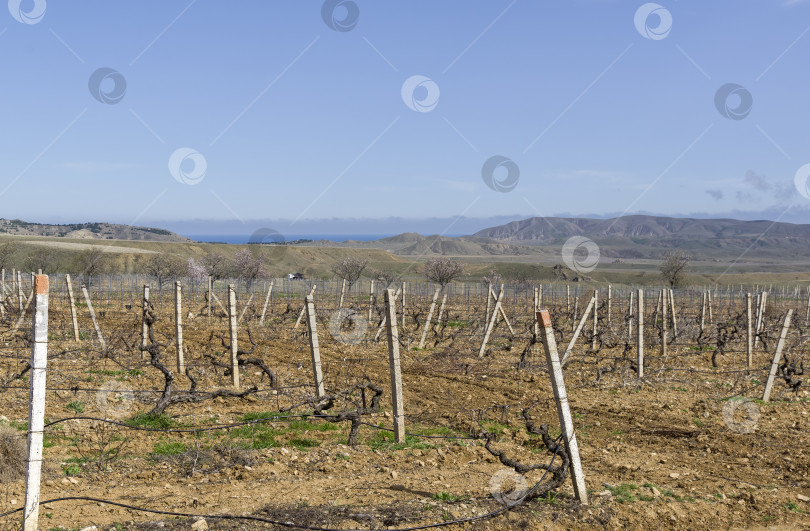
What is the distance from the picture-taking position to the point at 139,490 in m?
6.48

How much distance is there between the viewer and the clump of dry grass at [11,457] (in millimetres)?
6716

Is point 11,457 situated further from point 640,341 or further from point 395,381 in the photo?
point 640,341

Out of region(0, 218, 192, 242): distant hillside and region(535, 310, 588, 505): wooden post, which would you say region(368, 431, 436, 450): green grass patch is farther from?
region(0, 218, 192, 242): distant hillside

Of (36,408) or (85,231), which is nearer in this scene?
(36,408)

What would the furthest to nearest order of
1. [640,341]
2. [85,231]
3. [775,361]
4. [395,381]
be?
[85,231] < [640,341] < [775,361] < [395,381]

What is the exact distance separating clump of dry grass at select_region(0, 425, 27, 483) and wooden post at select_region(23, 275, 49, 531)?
6.79 feet

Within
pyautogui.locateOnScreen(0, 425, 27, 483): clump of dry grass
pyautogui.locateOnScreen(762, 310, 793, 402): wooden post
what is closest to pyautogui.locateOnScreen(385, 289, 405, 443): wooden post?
pyautogui.locateOnScreen(0, 425, 27, 483): clump of dry grass

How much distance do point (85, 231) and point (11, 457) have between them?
17664cm

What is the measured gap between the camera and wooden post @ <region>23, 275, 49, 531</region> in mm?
4922

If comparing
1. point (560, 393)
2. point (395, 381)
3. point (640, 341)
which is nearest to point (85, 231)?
point (640, 341)

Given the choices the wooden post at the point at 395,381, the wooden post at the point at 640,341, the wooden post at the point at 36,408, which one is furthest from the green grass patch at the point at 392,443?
the wooden post at the point at 640,341

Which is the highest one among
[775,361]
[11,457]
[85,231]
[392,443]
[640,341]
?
[85,231]

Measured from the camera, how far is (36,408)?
493cm

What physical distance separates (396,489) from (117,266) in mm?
88655
